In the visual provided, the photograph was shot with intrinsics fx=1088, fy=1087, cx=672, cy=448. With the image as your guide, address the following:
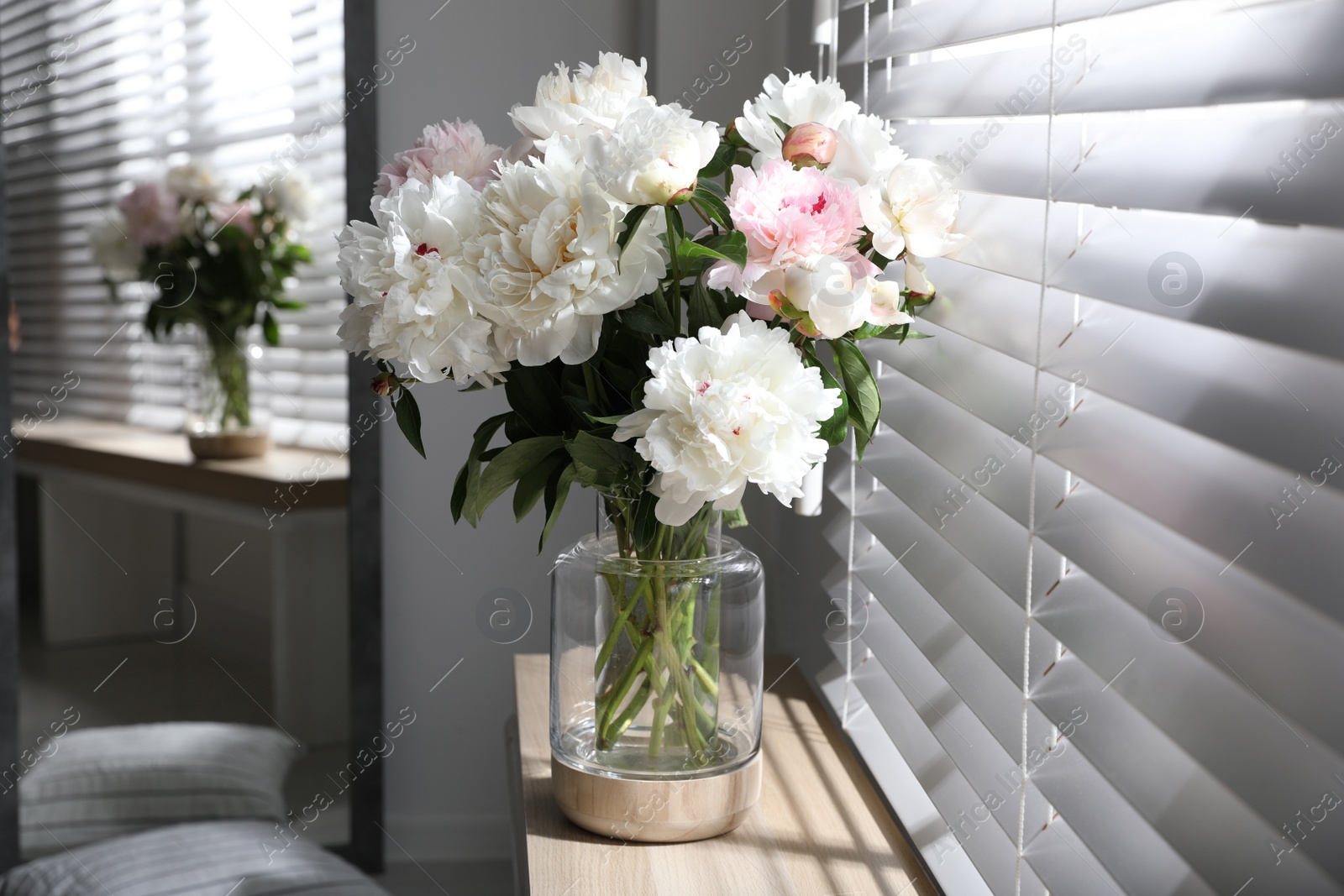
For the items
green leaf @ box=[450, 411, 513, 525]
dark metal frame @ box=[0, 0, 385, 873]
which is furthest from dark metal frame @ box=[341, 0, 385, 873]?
green leaf @ box=[450, 411, 513, 525]

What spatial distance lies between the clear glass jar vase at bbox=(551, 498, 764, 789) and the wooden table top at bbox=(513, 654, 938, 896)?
0.05 metres

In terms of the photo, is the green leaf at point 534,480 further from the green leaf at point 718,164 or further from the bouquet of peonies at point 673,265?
the green leaf at point 718,164

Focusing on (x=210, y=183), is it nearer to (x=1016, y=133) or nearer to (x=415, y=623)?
(x=415, y=623)

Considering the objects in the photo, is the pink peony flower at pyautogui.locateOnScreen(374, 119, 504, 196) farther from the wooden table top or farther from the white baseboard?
the white baseboard

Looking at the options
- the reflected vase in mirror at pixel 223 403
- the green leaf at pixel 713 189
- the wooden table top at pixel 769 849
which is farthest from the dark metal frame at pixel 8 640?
the green leaf at pixel 713 189

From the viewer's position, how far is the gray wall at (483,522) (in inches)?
65.6

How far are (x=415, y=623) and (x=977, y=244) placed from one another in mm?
1319

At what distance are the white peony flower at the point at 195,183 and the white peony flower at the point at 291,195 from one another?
0.09 meters

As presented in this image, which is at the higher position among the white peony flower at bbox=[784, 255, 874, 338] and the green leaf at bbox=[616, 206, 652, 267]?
the green leaf at bbox=[616, 206, 652, 267]

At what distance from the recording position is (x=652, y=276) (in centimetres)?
72

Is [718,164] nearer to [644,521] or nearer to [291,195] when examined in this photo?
[644,521]

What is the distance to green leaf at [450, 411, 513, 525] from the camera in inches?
33.7

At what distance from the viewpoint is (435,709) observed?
6.22ft

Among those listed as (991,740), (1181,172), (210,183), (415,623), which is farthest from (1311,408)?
(210,183)
